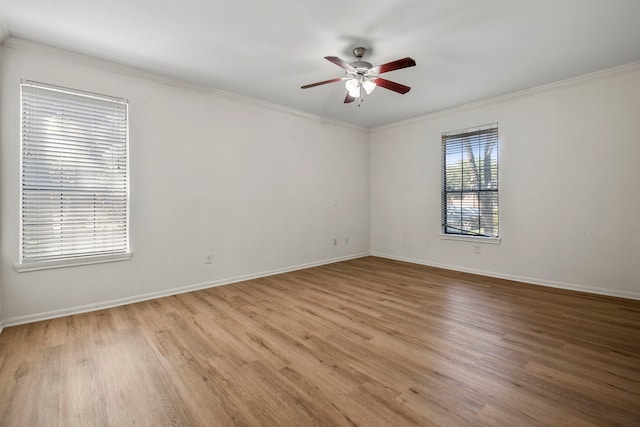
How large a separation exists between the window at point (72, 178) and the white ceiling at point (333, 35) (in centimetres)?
57

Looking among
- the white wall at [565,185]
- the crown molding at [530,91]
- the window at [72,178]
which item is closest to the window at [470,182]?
the white wall at [565,185]

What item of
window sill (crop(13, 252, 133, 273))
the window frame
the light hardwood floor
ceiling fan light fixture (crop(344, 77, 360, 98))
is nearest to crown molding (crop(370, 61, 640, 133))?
the window frame

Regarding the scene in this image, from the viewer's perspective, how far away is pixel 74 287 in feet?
9.32

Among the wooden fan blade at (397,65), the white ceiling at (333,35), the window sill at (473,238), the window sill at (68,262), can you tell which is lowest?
the window sill at (68,262)

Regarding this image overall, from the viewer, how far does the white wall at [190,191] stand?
2.62 meters

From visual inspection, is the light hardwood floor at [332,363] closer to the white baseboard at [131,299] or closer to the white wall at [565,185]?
the white baseboard at [131,299]

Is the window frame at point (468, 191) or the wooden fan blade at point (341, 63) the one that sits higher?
the wooden fan blade at point (341, 63)

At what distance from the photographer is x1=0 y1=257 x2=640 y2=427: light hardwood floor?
149 cm

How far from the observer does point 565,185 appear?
360cm

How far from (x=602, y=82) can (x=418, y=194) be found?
8.72 feet

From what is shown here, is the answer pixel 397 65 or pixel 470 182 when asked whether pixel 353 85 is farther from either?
pixel 470 182

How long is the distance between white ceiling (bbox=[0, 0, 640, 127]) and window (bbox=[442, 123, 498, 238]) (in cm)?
99

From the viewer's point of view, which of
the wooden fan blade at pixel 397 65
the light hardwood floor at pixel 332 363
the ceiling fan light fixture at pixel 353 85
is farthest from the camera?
the ceiling fan light fixture at pixel 353 85

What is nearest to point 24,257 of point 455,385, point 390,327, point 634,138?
point 390,327
